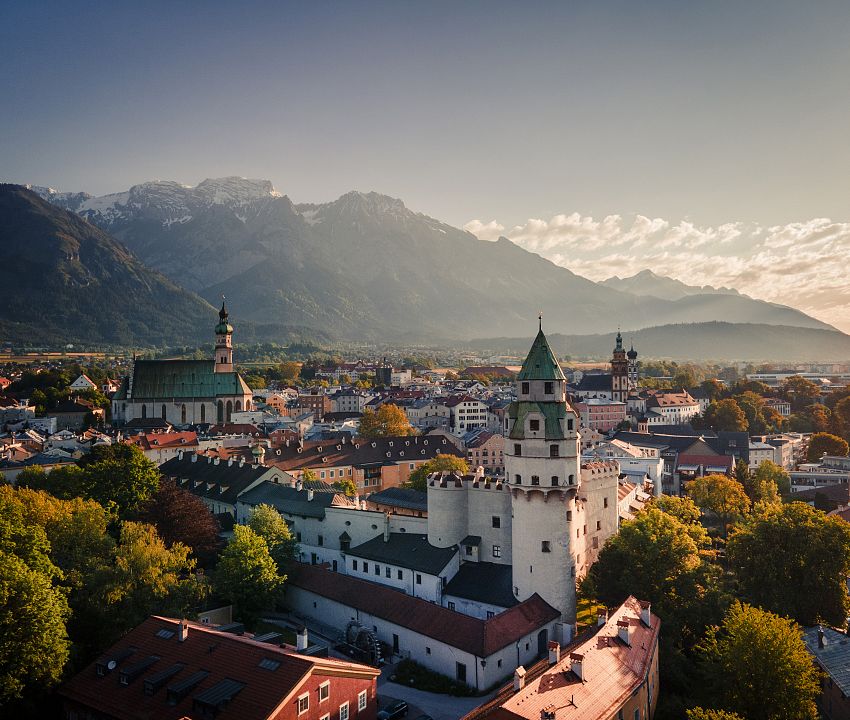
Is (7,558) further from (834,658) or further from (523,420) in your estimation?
(834,658)

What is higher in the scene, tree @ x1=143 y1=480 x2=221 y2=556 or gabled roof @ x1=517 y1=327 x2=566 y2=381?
gabled roof @ x1=517 y1=327 x2=566 y2=381

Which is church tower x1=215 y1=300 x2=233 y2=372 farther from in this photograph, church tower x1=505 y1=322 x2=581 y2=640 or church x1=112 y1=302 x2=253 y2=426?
church tower x1=505 y1=322 x2=581 y2=640

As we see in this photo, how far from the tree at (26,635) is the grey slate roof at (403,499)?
33800mm

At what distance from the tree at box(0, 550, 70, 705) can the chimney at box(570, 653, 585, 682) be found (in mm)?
25342

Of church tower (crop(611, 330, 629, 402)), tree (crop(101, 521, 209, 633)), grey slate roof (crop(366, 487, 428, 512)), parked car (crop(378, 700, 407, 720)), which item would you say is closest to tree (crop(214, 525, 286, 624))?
tree (crop(101, 521, 209, 633))

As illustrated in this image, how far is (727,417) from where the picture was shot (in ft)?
452

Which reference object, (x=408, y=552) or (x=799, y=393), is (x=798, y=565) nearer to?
(x=408, y=552)

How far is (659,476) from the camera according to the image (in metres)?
94.4

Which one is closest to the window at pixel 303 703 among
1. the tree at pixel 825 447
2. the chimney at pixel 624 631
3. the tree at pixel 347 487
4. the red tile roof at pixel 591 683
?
the red tile roof at pixel 591 683

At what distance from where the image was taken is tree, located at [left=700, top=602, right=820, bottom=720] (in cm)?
3262

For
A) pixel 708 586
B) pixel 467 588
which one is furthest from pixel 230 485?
pixel 708 586

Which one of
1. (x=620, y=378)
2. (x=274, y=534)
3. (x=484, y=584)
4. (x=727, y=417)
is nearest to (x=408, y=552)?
(x=484, y=584)

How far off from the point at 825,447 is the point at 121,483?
348 ft

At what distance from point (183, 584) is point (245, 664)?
48.0ft
